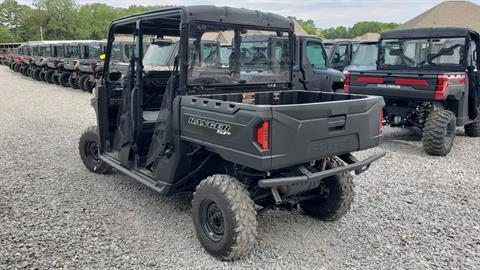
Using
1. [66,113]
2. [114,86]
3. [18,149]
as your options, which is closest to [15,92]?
[66,113]

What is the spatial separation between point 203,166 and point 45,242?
153 centimetres

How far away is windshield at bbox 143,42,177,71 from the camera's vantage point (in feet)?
14.3

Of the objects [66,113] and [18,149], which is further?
[66,113]

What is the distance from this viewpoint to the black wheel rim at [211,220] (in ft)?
11.6

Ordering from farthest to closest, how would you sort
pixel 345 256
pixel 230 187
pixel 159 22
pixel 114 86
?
pixel 114 86 < pixel 159 22 < pixel 345 256 < pixel 230 187

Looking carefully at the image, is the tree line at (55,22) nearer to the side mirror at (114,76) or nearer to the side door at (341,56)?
the side door at (341,56)

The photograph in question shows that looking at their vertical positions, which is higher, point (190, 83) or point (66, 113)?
point (190, 83)

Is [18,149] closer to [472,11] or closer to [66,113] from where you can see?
[66,113]

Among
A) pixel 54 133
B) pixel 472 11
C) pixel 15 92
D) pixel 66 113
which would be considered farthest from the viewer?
pixel 472 11

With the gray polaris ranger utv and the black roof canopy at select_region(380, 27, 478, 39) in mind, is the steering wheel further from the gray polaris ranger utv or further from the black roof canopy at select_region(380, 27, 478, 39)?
the black roof canopy at select_region(380, 27, 478, 39)

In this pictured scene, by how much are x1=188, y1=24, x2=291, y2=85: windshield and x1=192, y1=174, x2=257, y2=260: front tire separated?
1.04m

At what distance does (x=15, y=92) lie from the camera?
51.8 feet

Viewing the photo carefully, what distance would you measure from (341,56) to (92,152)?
10.3 m

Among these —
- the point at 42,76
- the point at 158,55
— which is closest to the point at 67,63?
the point at 42,76
